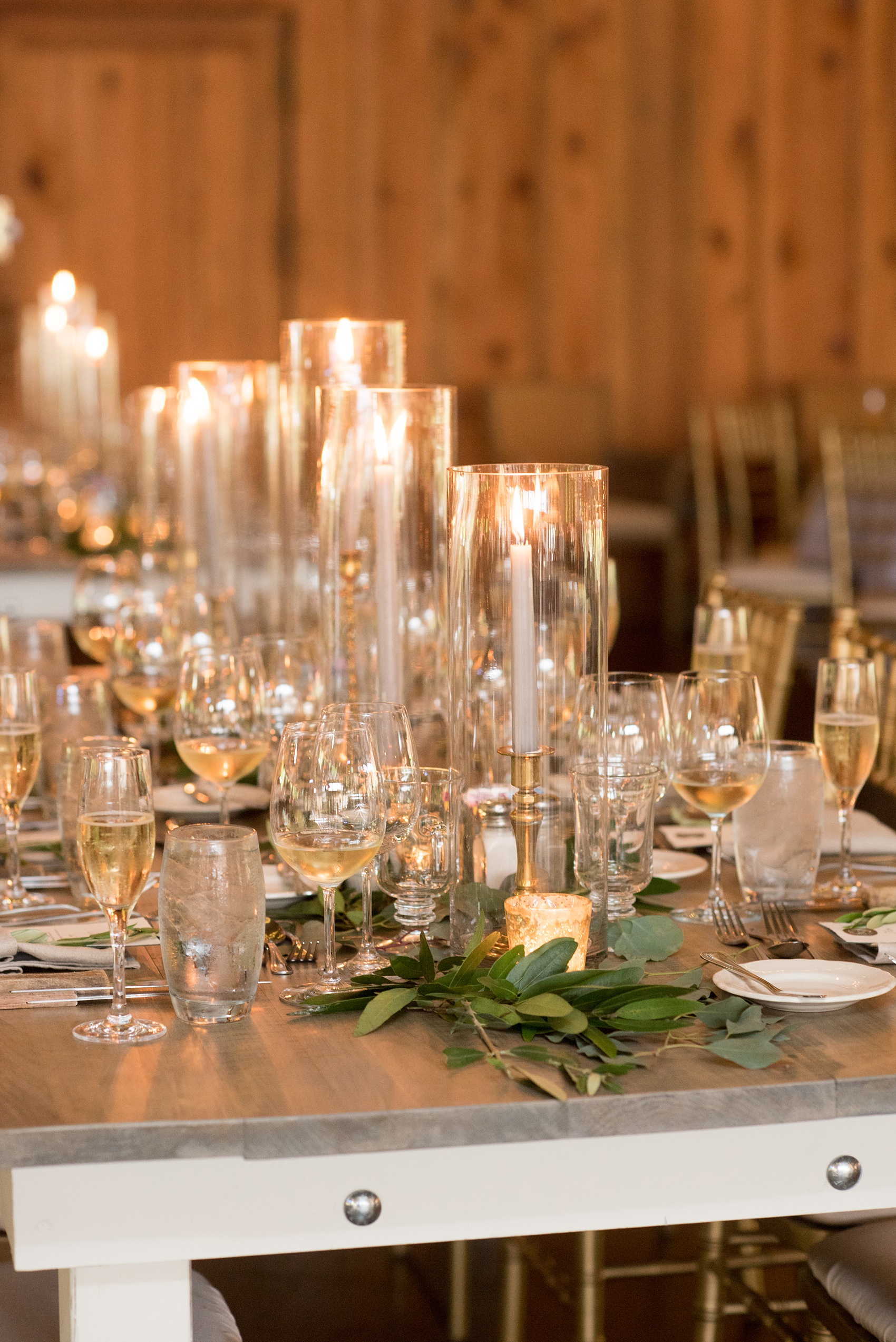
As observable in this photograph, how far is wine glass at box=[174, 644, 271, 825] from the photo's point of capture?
1.59 metres

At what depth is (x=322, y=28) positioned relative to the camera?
21.2ft

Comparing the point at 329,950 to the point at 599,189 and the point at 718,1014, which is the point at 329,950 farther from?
the point at 599,189

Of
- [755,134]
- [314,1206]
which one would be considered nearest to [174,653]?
[314,1206]

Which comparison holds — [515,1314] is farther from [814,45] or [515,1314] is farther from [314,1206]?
[814,45]

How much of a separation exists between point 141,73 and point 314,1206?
5.99 meters

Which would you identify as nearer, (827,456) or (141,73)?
(827,456)

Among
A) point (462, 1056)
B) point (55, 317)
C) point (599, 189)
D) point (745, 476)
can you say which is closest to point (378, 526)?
point (462, 1056)

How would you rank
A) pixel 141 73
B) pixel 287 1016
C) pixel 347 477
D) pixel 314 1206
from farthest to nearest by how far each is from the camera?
pixel 141 73 < pixel 347 477 < pixel 287 1016 < pixel 314 1206

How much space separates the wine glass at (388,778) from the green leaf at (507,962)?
0.11 metres

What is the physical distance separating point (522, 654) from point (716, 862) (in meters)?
0.29

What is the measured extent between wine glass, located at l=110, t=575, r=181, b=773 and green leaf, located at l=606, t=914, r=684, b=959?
0.87 m

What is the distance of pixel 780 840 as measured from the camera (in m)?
1.47

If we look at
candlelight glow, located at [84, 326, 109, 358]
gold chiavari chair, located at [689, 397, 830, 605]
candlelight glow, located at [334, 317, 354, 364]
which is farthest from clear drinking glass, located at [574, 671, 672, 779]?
gold chiavari chair, located at [689, 397, 830, 605]

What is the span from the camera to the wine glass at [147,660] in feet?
6.67
